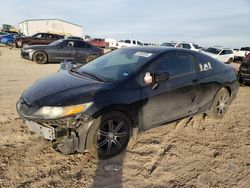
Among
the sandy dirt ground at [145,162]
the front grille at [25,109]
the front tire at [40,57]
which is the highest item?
the front tire at [40,57]

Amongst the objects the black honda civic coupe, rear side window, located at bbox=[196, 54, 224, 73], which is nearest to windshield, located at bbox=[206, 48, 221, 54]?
rear side window, located at bbox=[196, 54, 224, 73]

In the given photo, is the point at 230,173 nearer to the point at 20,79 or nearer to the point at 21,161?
the point at 21,161

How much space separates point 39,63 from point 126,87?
1236 cm

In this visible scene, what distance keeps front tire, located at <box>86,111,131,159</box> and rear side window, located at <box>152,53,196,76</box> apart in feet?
3.46

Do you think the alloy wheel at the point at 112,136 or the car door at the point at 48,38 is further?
the car door at the point at 48,38

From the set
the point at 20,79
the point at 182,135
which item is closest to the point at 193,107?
the point at 182,135

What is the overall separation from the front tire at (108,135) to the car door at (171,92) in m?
0.39

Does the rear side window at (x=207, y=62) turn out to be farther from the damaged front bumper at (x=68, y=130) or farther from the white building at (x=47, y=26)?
the white building at (x=47, y=26)

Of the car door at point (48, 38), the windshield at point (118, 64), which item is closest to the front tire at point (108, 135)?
the windshield at point (118, 64)

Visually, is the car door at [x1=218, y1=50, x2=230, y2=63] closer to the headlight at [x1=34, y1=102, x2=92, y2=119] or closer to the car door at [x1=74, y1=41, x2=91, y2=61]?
the car door at [x1=74, y1=41, x2=91, y2=61]

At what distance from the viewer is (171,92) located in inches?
181

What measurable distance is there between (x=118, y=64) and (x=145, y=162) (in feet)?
5.68

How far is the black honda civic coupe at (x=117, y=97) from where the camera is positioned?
3.65m

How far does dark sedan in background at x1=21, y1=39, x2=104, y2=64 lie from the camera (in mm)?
15281
